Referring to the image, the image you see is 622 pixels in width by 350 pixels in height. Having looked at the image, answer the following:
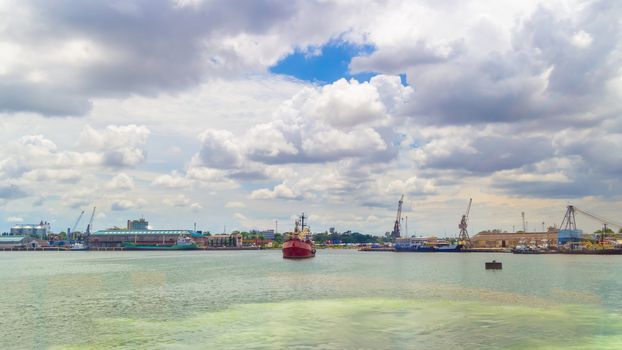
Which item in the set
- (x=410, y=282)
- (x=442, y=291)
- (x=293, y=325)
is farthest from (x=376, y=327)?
(x=410, y=282)

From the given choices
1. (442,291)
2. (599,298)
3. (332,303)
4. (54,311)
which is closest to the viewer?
(54,311)

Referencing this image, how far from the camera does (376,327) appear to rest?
50.7 m

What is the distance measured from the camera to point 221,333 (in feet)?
160

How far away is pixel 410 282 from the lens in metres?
104

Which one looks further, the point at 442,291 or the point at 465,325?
the point at 442,291

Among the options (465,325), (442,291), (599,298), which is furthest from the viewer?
(442,291)

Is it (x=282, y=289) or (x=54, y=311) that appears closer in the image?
(x=54, y=311)

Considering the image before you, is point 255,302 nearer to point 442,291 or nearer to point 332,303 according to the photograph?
point 332,303

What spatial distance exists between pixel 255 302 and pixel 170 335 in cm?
2431

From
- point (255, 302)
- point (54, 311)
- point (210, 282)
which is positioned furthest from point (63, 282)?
point (255, 302)

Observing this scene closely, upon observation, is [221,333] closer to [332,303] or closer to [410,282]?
[332,303]

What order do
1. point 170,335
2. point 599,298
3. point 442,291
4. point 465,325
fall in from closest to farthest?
point 170,335 < point 465,325 < point 599,298 < point 442,291

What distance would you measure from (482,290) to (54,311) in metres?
66.0

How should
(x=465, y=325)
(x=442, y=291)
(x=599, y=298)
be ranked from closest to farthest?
(x=465, y=325) < (x=599, y=298) < (x=442, y=291)
